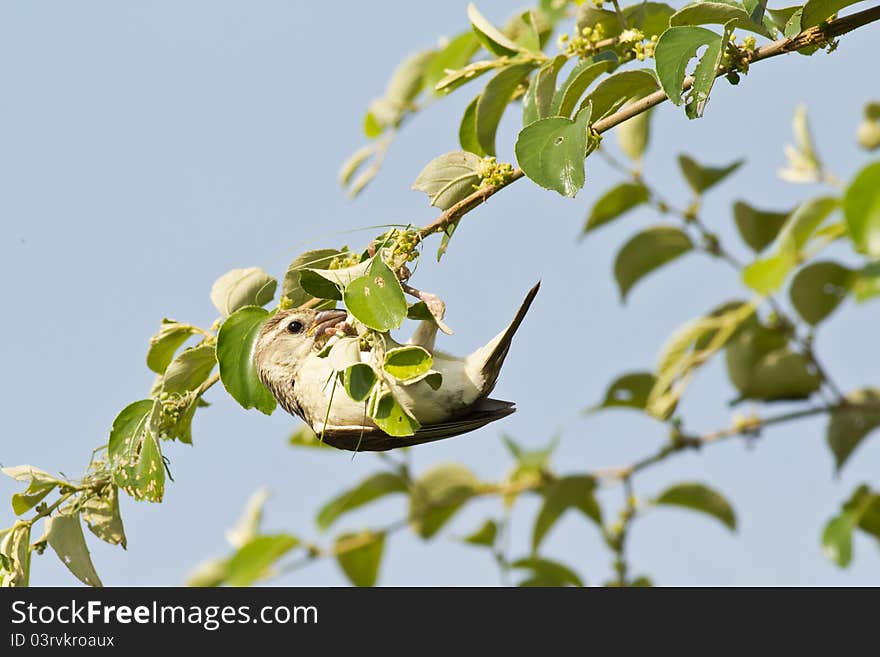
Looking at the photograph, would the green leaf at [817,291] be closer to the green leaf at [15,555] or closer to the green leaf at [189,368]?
the green leaf at [189,368]

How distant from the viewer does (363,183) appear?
3.33m

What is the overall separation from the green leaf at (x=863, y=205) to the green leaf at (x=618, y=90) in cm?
81

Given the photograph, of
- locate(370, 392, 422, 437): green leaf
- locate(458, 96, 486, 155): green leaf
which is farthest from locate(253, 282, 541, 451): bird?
locate(458, 96, 486, 155): green leaf

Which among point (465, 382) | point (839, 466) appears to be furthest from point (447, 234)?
point (839, 466)

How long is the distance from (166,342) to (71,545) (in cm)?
52

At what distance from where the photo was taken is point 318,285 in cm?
191

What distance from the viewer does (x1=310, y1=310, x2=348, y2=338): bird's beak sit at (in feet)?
8.30

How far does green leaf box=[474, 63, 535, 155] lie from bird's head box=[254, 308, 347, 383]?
0.59 meters

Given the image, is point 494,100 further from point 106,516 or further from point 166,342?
point 106,516

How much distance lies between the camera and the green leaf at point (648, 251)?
3.25 metres

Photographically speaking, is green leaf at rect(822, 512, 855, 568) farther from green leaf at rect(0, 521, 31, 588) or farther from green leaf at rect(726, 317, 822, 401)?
green leaf at rect(0, 521, 31, 588)
